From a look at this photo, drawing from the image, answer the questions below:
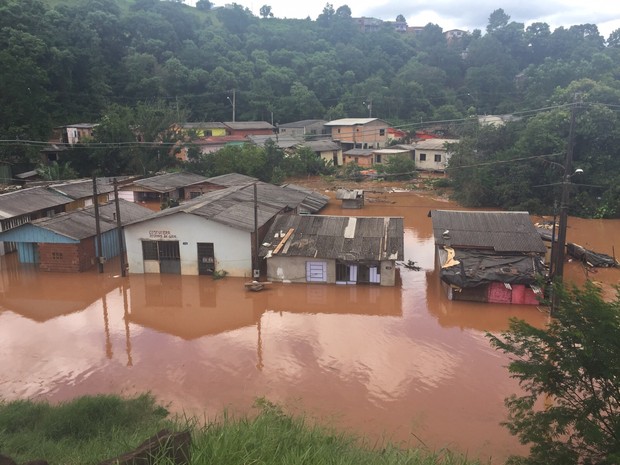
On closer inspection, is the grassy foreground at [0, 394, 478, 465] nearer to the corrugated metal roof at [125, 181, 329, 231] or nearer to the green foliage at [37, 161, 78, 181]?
the corrugated metal roof at [125, 181, 329, 231]

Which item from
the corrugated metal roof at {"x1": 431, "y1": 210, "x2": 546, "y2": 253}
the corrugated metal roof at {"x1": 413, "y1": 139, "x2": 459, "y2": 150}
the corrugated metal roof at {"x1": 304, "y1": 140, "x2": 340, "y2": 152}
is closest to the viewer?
the corrugated metal roof at {"x1": 431, "y1": 210, "x2": 546, "y2": 253}

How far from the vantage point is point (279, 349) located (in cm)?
1438

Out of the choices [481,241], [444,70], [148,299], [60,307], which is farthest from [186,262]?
[444,70]

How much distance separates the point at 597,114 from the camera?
3319 cm

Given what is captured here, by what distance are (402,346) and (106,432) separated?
28.3ft

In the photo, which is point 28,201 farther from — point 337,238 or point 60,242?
point 337,238

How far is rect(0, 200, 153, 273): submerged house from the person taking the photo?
69.0 ft

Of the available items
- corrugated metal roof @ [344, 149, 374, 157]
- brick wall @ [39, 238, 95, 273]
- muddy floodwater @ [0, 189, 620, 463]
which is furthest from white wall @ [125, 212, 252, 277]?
corrugated metal roof @ [344, 149, 374, 157]

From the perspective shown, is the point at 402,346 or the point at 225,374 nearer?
the point at 225,374

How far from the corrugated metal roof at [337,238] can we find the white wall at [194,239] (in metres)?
1.06

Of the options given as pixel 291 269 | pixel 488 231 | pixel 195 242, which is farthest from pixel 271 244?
pixel 488 231

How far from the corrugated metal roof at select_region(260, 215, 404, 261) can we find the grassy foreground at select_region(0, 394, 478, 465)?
371 inches

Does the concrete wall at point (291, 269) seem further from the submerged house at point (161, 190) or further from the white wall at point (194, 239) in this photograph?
the submerged house at point (161, 190)

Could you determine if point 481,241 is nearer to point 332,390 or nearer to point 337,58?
point 332,390
